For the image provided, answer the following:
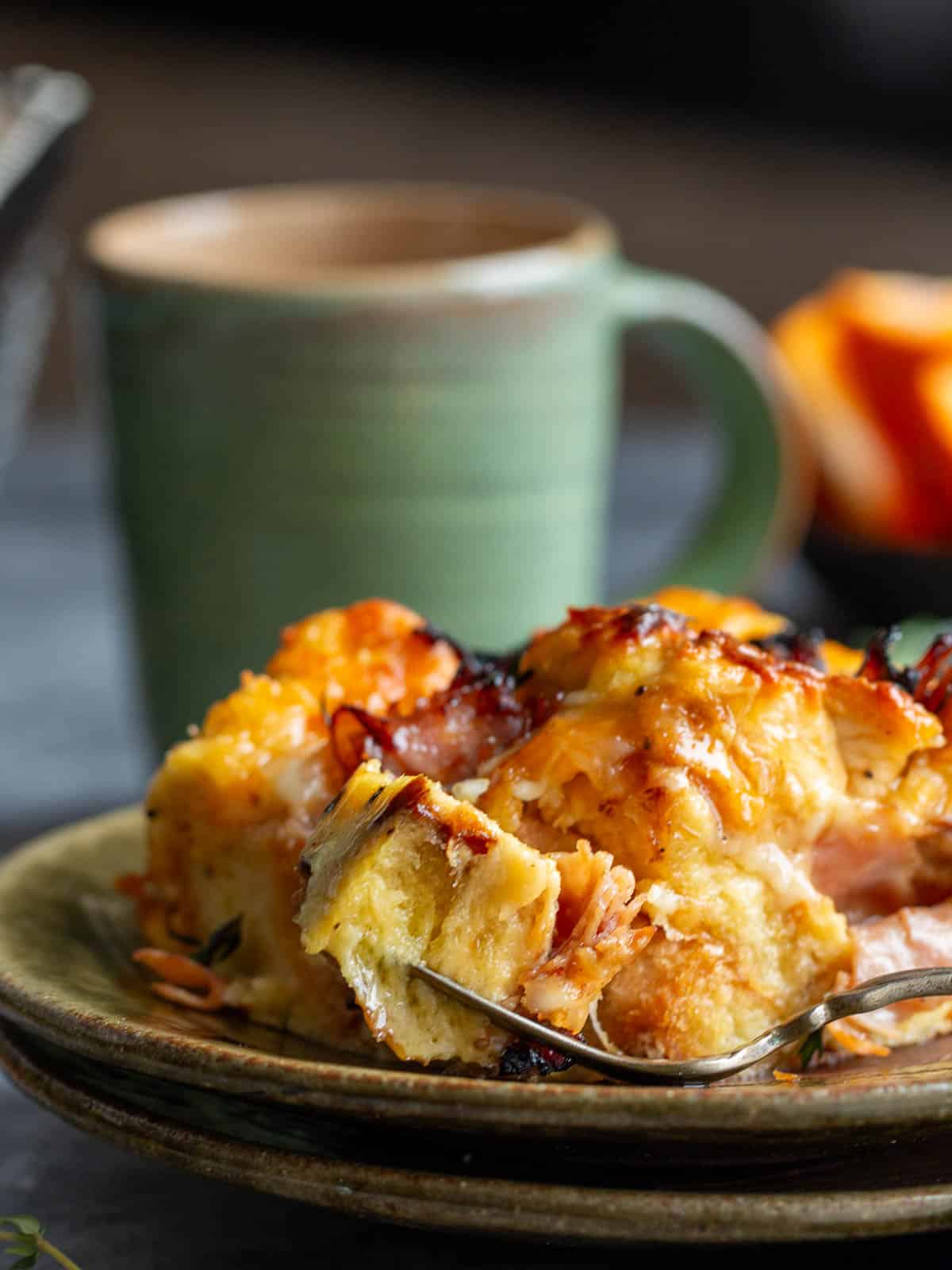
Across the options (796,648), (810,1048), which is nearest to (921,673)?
(796,648)

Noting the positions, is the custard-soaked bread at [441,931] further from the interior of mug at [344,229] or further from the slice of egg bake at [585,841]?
the interior of mug at [344,229]

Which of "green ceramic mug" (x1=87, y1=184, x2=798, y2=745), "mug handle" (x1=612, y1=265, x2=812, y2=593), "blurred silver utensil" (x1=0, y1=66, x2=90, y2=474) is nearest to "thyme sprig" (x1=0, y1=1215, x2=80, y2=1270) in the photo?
"green ceramic mug" (x1=87, y1=184, x2=798, y2=745)

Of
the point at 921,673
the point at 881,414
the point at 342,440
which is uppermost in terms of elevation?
the point at 921,673

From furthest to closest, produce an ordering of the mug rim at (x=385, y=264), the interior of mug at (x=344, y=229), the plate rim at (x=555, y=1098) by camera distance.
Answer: the interior of mug at (x=344, y=229) < the mug rim at (x=385, y=264) < the plate rim at (x=555, y=1098)

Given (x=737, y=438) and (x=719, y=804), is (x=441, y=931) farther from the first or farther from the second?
(x=737, y=438)

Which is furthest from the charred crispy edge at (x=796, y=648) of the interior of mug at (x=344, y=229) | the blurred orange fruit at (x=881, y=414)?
the blurred orange fruit at (x=881, y=414)

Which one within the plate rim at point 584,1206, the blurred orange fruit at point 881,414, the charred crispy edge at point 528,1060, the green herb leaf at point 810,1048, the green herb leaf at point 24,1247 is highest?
the charred crispy edge at point 528,1060

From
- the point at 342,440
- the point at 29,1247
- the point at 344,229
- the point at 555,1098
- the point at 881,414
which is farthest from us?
the point at 881,414
